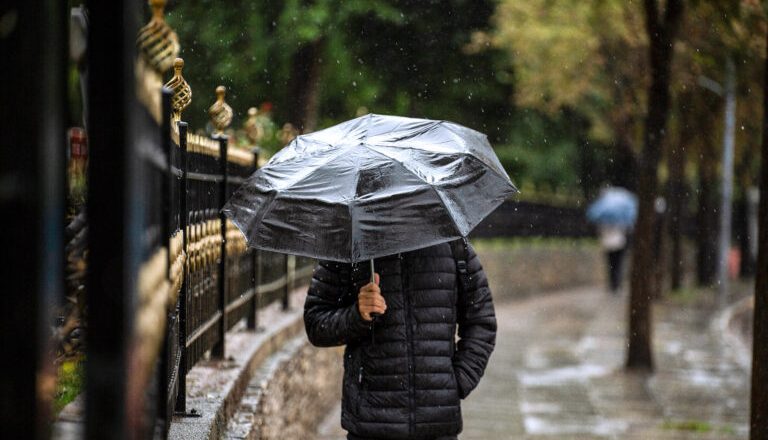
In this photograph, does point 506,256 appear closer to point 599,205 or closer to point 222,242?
point 599,205

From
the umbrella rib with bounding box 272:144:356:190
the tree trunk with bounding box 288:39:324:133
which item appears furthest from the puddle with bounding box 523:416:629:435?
the tree trunk with bounding box 288:39:324:133

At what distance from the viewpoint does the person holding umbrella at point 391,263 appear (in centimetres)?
436

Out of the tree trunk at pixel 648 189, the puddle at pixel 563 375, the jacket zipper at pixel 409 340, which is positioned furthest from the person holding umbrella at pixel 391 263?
the tree trunk at pixel 648 189

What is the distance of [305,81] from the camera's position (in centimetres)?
2045

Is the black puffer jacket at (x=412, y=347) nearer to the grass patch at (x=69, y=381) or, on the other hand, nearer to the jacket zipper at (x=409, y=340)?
the jacket zipper at (x=409, y=340)

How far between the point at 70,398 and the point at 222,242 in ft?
8.99

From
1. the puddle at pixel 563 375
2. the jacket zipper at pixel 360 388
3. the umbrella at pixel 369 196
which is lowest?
the puddle at pixel 563 375

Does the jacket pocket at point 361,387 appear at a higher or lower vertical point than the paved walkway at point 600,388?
higher

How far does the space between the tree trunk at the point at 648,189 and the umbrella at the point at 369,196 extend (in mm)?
8223

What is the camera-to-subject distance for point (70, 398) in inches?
154

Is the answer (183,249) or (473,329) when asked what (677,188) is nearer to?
(473,329)

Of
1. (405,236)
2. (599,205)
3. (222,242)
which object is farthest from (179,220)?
(599,205)

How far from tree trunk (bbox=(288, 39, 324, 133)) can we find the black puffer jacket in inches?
595

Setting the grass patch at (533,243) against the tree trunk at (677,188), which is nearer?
the grass patch at (533,243)
